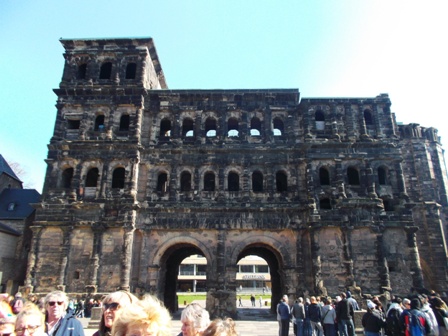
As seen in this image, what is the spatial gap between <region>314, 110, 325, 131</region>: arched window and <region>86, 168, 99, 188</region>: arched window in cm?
1568

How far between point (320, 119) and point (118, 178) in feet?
48.5

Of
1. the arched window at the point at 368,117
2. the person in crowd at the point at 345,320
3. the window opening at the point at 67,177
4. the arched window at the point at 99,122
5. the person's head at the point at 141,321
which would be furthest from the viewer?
the arched window at the point at 99,122

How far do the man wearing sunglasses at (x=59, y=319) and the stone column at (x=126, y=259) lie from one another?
54.0 feet

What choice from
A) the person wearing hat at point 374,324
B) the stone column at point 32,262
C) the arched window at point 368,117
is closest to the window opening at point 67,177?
the stone column at point 32,262

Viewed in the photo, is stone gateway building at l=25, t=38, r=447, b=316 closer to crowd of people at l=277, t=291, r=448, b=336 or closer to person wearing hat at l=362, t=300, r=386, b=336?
crowd of people at l=277, t=291, r=448, b=336

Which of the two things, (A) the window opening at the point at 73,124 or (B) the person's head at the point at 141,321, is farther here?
(A) the window opening at the point at 73,124

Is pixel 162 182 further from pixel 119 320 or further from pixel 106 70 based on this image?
pixel 119 320

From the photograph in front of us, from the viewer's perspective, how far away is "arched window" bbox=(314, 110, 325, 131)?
2531 cm

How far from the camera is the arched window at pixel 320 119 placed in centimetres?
2531

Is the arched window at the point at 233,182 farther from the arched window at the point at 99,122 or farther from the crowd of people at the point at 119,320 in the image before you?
the crowd of people at the point at 119,320

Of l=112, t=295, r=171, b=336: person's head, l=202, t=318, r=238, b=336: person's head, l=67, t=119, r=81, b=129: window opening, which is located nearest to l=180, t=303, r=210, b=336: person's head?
l=202, t=318, r=238, b=336: person's head

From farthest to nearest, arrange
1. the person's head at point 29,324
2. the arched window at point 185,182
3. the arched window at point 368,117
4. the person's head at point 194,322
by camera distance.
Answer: the arched window at point 185,182 < the arched window at point 368,117 < the person's head at point 29,324 < the person's head at point 194,322

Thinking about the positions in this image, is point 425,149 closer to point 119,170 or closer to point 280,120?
point 280,120

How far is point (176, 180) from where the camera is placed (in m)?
24.0
